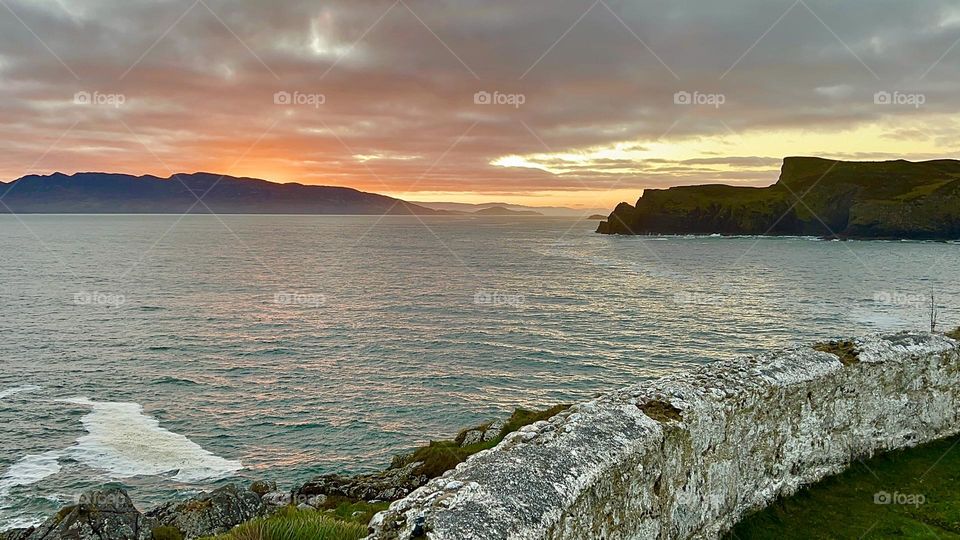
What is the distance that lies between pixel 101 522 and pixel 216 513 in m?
3.27

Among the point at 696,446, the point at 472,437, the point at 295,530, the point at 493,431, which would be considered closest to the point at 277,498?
the point at 472,437

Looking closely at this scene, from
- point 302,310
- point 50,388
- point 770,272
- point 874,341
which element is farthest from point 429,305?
point 770,272

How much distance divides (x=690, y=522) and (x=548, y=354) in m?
37.8

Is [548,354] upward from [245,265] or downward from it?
downward

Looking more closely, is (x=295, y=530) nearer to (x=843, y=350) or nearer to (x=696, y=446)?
(x=696, y=446)

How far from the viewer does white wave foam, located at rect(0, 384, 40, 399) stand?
38091mm

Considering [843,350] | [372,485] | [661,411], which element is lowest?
[372,485]

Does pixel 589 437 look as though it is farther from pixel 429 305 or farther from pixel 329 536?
pixel 429 305

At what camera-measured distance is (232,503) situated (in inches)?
739

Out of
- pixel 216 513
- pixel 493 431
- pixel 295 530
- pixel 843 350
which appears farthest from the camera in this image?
pixel 493 431

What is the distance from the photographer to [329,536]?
328 inches

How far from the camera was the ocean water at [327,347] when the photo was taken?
101 ft

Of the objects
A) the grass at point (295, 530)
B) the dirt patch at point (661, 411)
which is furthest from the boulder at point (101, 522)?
the dirt patch at point (661, 411)

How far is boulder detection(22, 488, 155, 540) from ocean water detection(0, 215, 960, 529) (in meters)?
9.70
